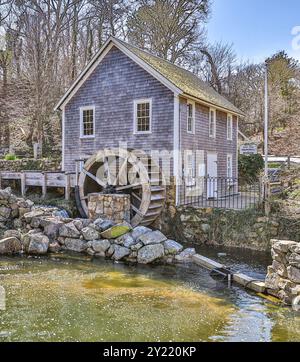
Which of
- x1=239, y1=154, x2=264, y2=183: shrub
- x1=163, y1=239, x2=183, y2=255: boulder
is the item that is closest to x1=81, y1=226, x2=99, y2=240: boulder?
x1=163, y1=239, x2=183, y2=255: boulder

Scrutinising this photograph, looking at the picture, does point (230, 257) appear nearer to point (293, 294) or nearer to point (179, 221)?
point (179, 221)

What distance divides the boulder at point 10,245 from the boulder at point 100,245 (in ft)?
6.83

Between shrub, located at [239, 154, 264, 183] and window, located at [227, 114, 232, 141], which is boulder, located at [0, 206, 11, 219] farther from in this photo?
shrub, located at [239, 154, 264, 183]

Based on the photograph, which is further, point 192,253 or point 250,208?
point 250,208

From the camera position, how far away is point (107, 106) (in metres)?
14.8

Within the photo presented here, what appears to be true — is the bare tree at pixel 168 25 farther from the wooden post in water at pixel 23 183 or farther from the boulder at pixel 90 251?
the boulder at pixel 90 251

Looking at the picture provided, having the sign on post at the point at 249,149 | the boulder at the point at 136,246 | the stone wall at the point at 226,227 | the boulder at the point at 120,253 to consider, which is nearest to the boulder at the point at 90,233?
the boulder at the point at 120,253

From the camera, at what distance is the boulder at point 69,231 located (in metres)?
11.2

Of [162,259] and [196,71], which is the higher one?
[196,71]

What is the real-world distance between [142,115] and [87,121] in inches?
103
